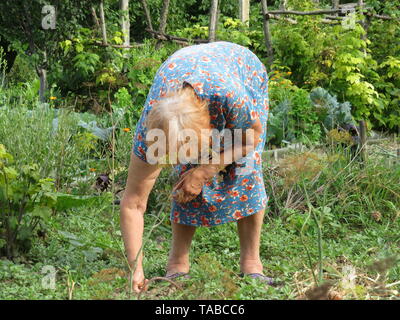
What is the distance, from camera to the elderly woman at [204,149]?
7.52ft

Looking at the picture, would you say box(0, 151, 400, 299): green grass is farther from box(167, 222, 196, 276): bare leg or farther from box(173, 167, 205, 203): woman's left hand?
box(173, 167, 205, 203): woman's left hand

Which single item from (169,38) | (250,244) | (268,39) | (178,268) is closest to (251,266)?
(250,244)

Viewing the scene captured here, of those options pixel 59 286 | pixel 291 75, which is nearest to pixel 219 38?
pixel 291 75

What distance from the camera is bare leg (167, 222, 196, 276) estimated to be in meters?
2.98

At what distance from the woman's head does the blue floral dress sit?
0.15m

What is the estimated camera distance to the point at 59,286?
2711 mm

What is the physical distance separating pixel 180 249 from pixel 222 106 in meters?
0.81

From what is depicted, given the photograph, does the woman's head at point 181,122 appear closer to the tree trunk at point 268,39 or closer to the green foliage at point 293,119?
the green foliage at point 293,119

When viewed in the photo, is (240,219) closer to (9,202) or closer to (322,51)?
(9,202)

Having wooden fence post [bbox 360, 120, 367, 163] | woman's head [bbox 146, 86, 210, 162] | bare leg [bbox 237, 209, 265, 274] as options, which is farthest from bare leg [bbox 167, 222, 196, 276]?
wooden fence post [bbox 360, 120, 367, 163]

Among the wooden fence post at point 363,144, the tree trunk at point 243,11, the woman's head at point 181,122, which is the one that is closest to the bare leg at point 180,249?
the woman's head at point 181,122

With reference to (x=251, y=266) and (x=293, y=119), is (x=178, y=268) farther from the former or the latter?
(x=293, y=119)
